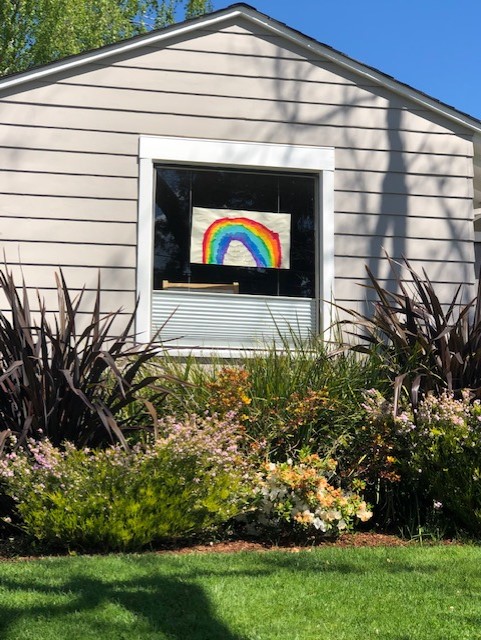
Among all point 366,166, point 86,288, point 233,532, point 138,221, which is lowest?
point 233,532

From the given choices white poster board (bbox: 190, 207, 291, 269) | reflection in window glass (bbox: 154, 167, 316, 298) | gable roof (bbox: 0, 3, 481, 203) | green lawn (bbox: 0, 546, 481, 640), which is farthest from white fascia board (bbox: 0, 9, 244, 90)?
green lawn (bbox: 0, 546, 481, 640)

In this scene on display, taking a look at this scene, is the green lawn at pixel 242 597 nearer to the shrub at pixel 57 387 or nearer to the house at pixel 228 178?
Answer: the shrub at pixel 57 387

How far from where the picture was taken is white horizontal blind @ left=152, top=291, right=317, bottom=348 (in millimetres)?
7160

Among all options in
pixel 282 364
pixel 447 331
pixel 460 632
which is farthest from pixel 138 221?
pixel 460 632

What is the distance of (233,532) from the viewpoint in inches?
213

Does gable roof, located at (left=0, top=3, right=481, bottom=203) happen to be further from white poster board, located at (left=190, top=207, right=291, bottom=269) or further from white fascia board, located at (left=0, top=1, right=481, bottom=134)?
white poster board, located at (left=190, top=207, right=291, bottom=269)

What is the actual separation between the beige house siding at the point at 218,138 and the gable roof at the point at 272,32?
72mm

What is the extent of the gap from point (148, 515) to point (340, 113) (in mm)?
4784

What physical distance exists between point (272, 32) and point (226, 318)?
2.99 meters

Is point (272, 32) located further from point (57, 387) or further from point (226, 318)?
point (57, 387)

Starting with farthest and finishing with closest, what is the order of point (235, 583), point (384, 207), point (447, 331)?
point (384, 207)
point (447, 331)
point (235, 583)

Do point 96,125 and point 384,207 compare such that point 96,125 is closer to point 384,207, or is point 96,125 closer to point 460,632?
point 384,207

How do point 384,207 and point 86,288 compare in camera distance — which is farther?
point 384,207

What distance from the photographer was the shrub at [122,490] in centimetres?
465
